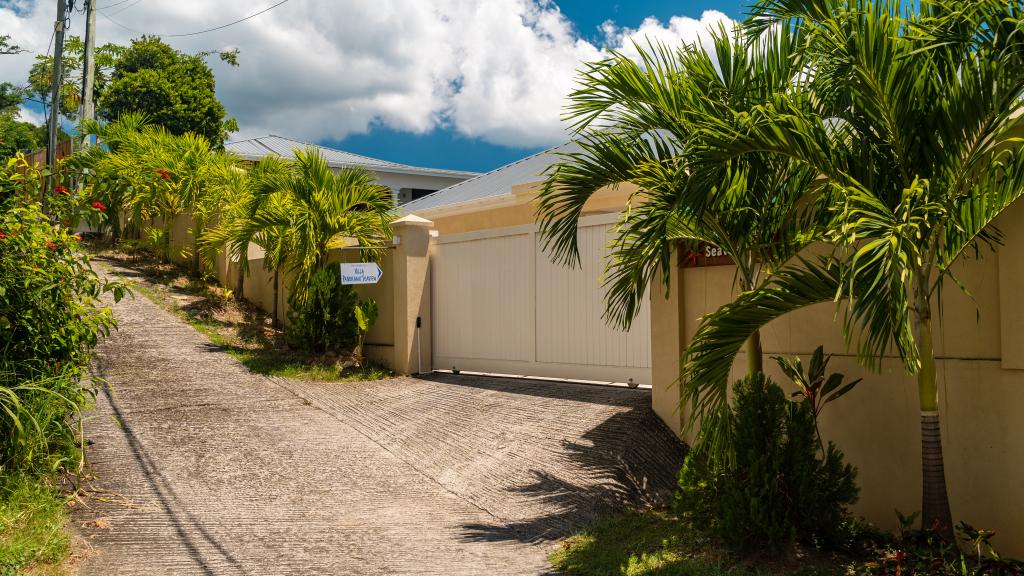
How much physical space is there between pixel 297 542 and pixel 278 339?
706 cm

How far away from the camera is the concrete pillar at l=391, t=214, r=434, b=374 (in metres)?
10.8

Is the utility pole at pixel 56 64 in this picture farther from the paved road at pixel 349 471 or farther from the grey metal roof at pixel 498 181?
the paved road at pixel 349 471

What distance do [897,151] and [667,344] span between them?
314 cm

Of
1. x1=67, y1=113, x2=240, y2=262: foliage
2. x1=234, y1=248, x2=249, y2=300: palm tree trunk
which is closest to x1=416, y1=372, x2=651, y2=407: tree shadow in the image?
x1=234, y1=248, x2=249, y2=300: palm tree trunk

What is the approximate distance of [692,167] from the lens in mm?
4703

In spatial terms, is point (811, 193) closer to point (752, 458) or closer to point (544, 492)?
point (752, 458)

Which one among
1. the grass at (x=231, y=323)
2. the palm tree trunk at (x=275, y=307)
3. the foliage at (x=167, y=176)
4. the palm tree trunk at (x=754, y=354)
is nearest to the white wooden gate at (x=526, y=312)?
the grass at (x=231, y=323)

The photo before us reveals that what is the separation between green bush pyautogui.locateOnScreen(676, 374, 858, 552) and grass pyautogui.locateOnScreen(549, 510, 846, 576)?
0.14 m

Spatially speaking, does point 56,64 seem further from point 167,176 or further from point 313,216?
point 313,216

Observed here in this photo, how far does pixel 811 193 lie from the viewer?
527cm

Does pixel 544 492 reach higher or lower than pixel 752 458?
lower

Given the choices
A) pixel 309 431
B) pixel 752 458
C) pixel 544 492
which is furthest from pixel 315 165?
pixel 752 458

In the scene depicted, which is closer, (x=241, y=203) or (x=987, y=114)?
(x=987, y=114)

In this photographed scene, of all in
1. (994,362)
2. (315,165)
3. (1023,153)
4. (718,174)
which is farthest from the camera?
(315,165)
